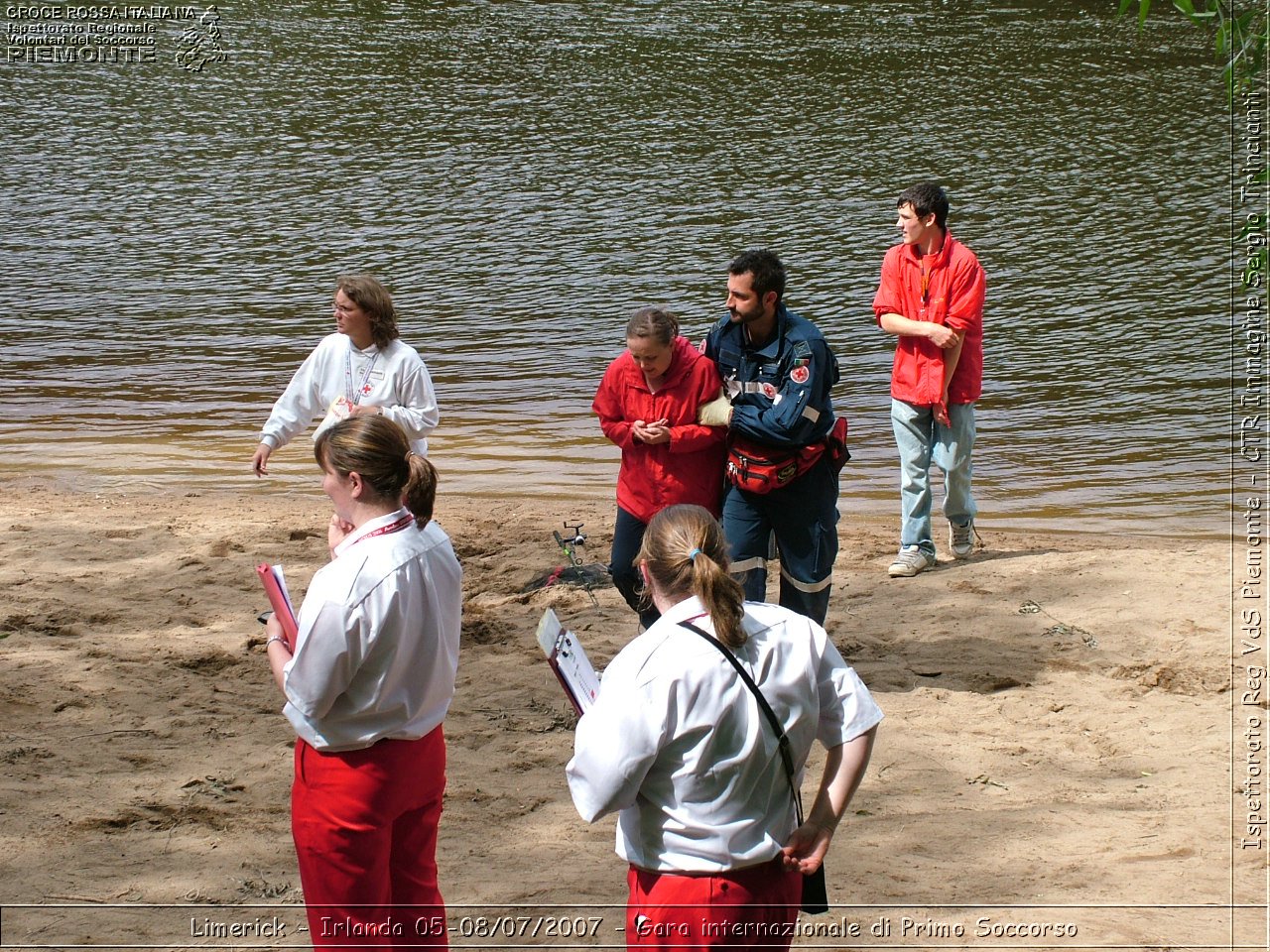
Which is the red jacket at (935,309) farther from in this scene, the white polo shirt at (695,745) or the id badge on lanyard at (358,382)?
the white polo shirt at (695,745)

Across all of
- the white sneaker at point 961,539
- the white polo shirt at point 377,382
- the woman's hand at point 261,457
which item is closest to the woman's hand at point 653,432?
the white polo shirt at point 377,382

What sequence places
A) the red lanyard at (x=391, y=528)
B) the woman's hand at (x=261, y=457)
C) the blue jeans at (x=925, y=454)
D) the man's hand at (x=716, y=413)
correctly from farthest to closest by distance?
the blue jeans at (x=925, y=454), the woman's hand at (x=261, y=457), the man's hand at (x=716, y=413), the red lanyard at (x=391, y=528)

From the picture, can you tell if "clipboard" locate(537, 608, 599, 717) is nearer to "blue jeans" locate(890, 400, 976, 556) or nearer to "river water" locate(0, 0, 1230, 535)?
"blue jeans" locate(890, 400, 976, 556)

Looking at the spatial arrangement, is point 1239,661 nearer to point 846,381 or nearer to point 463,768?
point 463,768

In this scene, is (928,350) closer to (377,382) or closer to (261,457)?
(377,382)

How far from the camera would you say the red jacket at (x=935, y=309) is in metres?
7.47

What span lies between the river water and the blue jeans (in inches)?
72.5

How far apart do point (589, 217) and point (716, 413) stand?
45.8ft

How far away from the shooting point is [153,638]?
23.2 feet

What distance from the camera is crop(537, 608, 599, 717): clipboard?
11.2 ft

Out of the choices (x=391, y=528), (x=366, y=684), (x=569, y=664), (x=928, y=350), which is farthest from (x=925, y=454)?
(x=366, y=684)

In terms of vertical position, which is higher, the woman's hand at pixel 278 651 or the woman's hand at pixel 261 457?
the woman's hand at pixel 278 651

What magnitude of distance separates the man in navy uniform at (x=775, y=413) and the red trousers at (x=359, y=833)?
7.89 feet

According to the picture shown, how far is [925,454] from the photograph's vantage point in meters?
7.80
